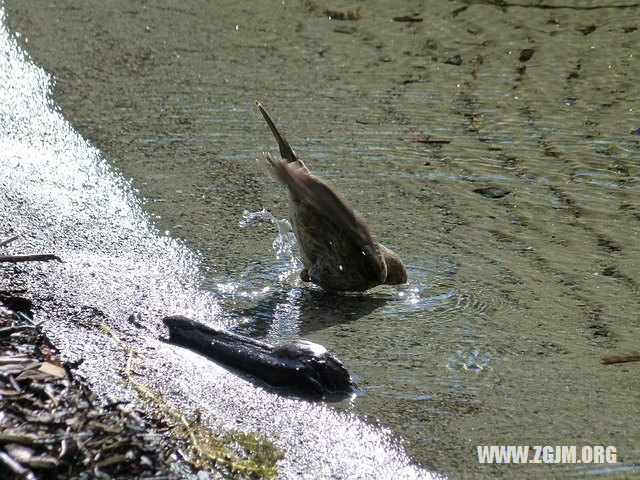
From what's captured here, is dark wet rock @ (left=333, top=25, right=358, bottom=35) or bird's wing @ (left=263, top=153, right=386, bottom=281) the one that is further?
dark wet rock @ (left=333, top=25, right=358, bottom=35)

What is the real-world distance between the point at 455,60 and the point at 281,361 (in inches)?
234

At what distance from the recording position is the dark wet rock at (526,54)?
9.43 meters

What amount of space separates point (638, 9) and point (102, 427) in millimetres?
8635

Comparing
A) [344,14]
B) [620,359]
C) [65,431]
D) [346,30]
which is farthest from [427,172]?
[65,431]

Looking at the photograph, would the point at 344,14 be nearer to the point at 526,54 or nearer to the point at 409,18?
the point at 409,18

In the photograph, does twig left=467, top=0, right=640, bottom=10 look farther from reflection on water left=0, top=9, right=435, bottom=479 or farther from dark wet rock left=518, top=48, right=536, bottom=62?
reflection on water left=0, top=9, right=435, bottom=479

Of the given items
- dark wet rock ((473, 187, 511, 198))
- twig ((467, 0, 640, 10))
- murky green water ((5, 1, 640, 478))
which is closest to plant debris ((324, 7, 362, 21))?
murky green water ((5, 1, 640, 478))

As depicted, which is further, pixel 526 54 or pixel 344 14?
pixel 344 14

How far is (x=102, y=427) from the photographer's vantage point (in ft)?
11.3

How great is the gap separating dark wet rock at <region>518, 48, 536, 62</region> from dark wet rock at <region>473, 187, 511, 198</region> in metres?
2.90

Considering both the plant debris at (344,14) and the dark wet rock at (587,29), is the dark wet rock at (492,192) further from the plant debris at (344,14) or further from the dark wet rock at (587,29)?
the plant debris at (344,14)

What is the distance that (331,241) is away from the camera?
5852mm

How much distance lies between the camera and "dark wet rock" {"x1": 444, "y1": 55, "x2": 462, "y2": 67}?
371 inches

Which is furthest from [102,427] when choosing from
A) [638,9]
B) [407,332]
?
[638,9]
